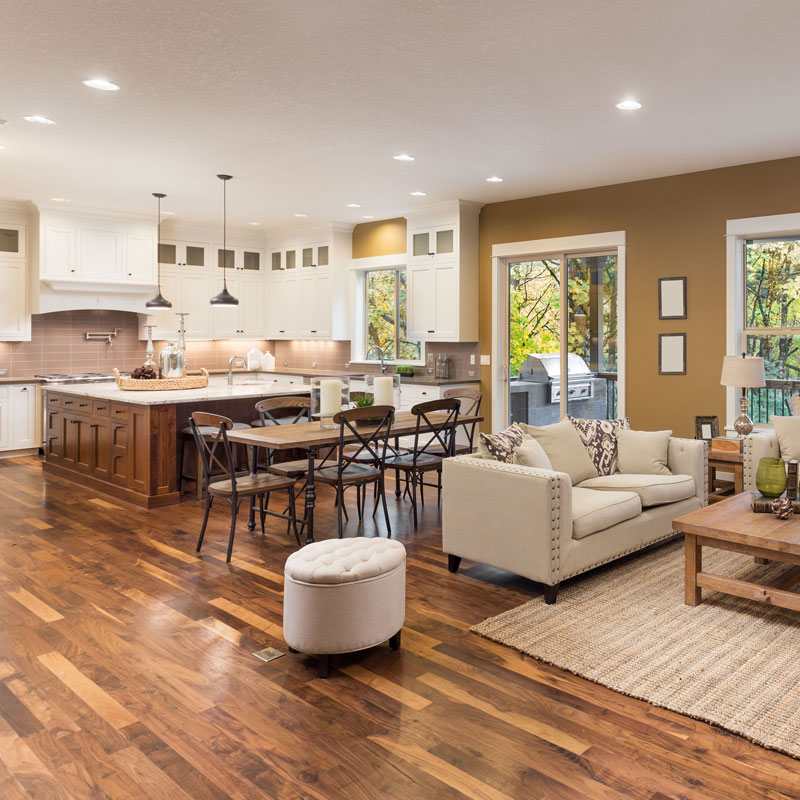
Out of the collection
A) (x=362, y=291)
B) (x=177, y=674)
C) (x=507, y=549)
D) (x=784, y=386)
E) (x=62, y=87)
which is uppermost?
(x=62, y=87)

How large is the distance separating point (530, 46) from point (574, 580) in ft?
9.19

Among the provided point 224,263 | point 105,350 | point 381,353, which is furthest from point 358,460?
point 224,263

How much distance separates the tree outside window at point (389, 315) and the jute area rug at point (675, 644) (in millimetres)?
5176

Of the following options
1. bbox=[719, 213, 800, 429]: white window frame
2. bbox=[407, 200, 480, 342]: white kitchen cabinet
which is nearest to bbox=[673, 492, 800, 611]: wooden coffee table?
bbox=[719, 213, 800, 429]: white window frame

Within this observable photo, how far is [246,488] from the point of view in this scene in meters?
4.38

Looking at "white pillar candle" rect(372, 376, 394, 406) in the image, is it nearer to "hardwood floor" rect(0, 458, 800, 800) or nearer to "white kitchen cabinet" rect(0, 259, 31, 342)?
"hardwood floor" rect(0, 458, 800, 800)

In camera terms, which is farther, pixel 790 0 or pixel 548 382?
pixel 548 382

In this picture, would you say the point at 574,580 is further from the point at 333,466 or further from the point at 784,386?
the point at 784,386

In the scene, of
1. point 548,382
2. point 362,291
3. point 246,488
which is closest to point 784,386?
point 548,382

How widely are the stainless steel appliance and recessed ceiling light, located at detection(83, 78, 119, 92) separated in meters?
4.86

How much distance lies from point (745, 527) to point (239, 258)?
8046mm

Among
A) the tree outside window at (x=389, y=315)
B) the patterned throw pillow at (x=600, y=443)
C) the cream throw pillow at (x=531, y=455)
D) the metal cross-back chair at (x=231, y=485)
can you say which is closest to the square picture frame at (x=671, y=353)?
the patterned throw pillow at (x=600, y=443)

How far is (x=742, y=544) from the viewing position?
11.1 feet

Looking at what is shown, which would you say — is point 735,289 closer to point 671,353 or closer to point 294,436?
point 671,353
